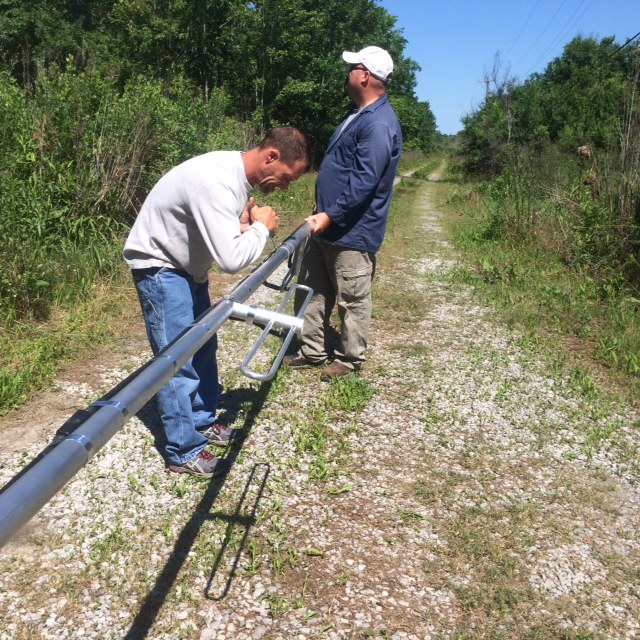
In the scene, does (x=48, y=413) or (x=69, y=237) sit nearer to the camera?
(x=48, y=413)

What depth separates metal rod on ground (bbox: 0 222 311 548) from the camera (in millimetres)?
1064

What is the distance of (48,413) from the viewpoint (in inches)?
153

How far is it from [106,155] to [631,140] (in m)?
6.34

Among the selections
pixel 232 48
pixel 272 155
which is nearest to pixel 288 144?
pixel 272 155

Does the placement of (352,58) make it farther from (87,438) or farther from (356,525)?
(87,438)

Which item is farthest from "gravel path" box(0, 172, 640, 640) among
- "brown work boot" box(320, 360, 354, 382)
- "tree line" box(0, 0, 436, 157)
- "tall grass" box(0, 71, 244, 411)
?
"tree line" box(0, 0, 436, 157)

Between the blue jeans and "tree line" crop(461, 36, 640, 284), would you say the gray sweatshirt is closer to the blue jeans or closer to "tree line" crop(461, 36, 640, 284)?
the blue jeans

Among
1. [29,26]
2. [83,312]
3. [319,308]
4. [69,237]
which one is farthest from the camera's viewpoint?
[29,26]

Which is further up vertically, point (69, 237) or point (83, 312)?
point (69, 237)

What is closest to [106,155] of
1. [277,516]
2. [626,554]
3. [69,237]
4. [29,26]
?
[69,237]

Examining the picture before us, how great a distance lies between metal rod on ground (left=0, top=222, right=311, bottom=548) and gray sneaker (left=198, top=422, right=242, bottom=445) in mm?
1895

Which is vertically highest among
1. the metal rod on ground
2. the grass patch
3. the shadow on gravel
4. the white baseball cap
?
the white baseball cap

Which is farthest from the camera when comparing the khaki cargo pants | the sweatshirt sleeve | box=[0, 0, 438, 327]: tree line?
box=[0, 0, 438, 327]: tree line

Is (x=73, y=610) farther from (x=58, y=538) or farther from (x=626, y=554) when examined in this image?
(x=626, y=554)
